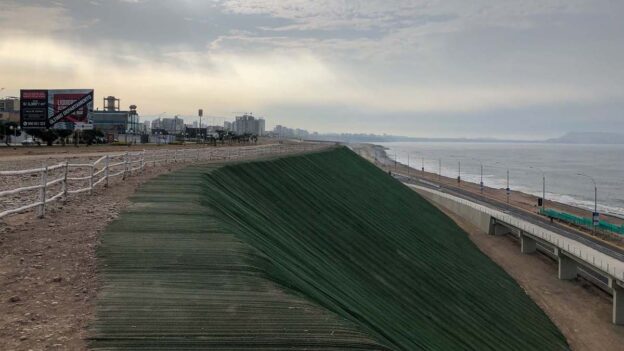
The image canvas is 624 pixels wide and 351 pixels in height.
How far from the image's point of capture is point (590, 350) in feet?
68.3

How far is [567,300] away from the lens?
1096 inches

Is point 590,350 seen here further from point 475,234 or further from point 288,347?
point 475,234

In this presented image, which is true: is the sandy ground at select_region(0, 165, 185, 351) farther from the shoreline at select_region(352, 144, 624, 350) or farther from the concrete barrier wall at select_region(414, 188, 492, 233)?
the concrete barrier wall at select_region(414, 188, 492, 233)

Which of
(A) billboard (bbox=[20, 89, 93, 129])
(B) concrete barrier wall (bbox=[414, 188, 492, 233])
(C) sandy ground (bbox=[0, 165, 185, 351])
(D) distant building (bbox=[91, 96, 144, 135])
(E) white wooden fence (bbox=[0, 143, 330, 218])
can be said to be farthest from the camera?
(D) distant building (bbox=[91, 96, 144, 135])

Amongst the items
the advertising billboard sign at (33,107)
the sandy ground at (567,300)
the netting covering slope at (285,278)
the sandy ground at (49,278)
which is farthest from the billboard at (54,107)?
the sandy ground at (49,278)

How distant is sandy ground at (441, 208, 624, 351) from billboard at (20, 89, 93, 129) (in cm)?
4642

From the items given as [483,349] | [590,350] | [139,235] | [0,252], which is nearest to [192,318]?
[139,235]

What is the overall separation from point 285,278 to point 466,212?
4923 centimetres

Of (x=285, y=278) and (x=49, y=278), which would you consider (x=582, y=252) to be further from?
(x=49, y=278)

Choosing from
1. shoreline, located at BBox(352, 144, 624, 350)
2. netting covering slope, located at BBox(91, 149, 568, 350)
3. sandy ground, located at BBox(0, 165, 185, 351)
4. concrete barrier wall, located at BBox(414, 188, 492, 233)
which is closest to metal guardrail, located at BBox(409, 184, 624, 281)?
shoreline, located at BBox(352, 144, 624, 350)

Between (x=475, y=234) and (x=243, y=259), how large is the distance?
41144 mm

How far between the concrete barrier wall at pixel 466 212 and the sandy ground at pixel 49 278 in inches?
1688

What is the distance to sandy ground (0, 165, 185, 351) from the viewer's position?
17.3 feet

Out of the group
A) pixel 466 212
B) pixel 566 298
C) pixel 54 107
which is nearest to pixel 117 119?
pixel 54 107
